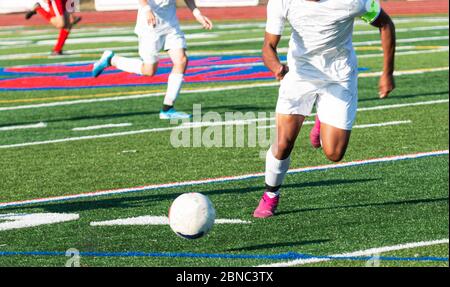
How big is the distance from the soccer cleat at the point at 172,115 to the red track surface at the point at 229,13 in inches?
937

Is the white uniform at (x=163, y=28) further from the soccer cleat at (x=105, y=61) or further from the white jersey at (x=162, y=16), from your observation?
the soccer cleat at (x=105, y=61)

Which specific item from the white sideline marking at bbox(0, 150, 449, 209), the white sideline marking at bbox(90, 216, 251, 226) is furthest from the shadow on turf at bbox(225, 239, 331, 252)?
the white sideline marking at bbox(0, 150, 449, 209)

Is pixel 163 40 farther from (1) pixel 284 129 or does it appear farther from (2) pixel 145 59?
(1) pixel 284 129

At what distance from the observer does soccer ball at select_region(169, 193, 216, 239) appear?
24.7ft

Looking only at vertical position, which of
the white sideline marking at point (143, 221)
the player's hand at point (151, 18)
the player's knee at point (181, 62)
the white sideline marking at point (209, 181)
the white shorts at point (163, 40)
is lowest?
the player's knee at point (181, 62)

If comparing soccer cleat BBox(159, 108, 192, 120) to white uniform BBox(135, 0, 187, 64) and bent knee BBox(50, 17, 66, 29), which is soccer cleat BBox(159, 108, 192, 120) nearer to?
white uniform BBox(135, 0, 187, 64)

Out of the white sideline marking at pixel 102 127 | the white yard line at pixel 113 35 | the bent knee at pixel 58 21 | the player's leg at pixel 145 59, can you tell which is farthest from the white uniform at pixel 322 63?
the white yard line at pixel 113 35

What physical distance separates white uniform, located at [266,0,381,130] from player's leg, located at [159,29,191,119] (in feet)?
18.8

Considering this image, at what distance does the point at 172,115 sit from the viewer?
1445 cm

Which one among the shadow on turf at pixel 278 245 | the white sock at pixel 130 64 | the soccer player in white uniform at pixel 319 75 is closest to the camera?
the shadow on turf at pixel 278 245

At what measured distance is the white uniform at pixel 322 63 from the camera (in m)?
8.27

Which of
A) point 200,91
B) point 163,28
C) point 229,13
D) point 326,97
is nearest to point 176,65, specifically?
point 163,28

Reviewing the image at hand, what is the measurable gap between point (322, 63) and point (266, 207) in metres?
1.16
